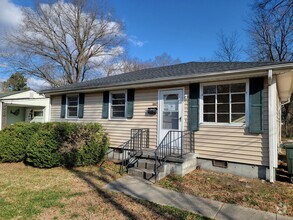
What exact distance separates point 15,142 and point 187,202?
603 centimetres

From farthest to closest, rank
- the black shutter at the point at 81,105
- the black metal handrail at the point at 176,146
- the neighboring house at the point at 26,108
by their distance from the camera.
→ the neighboring house at the point at 26,108 < the black shutter at the point at 81,105 < the black metal handrail at the point at 176,146

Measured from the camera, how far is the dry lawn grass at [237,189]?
3.87 m

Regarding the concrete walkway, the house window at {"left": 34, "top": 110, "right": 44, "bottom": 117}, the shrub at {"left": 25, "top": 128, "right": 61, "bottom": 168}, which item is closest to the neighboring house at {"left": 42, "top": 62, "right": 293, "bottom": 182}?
the concrete walkway

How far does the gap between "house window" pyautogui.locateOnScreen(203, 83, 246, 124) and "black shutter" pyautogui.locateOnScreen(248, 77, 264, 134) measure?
0.26 m

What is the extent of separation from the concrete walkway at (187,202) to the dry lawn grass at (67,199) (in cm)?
24

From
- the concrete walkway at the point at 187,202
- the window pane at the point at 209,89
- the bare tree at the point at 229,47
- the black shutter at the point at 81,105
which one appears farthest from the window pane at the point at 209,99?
the bare tree at the point at 229,47

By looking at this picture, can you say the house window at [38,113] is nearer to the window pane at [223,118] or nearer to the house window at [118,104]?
the house window at [118,104]

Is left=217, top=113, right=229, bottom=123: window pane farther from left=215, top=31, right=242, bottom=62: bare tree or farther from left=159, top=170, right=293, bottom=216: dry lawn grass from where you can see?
left=215, top=31, right=242, bottom=62: bare tree

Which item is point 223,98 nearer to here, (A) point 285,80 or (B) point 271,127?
(B) point 271,127

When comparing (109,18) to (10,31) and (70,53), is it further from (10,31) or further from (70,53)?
(10,31)

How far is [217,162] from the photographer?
235 inches

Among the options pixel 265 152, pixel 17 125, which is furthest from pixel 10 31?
pixel 265 152

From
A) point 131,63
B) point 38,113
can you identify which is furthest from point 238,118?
point 131,63

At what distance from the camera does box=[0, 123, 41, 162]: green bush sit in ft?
22.6
